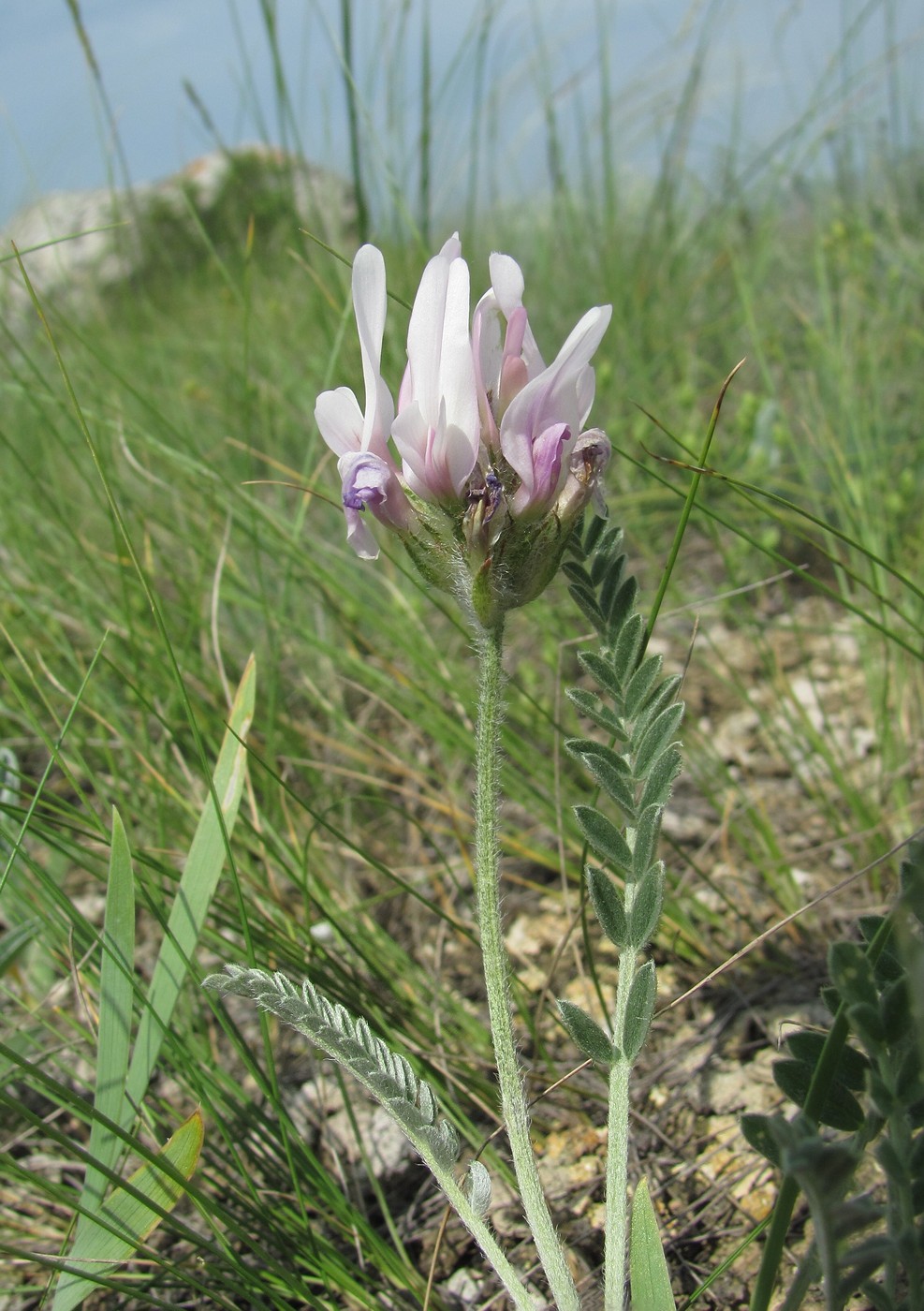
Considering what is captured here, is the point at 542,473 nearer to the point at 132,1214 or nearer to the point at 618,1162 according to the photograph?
the point at 618,1162

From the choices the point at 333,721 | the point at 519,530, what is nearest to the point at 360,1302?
the point at 519,530

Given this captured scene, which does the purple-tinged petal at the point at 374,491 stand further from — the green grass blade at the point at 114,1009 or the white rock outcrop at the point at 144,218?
A: the white rock outcrop at the point at 144,218

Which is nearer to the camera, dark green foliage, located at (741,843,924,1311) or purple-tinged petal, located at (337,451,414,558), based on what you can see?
dark green foliage, located at (741,843,924,1311)

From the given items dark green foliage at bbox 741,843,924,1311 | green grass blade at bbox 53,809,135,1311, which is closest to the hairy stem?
→ dark green foliage at bbox 741,843,924,1311

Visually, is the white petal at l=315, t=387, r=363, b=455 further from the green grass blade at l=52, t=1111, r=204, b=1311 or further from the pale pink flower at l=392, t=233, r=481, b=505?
the green grass blade at l=52, t=1111, r=204, b=1311

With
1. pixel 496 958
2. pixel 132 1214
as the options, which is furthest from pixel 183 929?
pixel 496 958

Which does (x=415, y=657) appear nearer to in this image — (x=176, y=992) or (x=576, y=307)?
(x=176, y=992)

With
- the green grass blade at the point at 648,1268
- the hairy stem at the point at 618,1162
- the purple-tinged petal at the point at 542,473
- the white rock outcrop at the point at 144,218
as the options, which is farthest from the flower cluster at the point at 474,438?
the white rock outcrop at the point at 144,218
